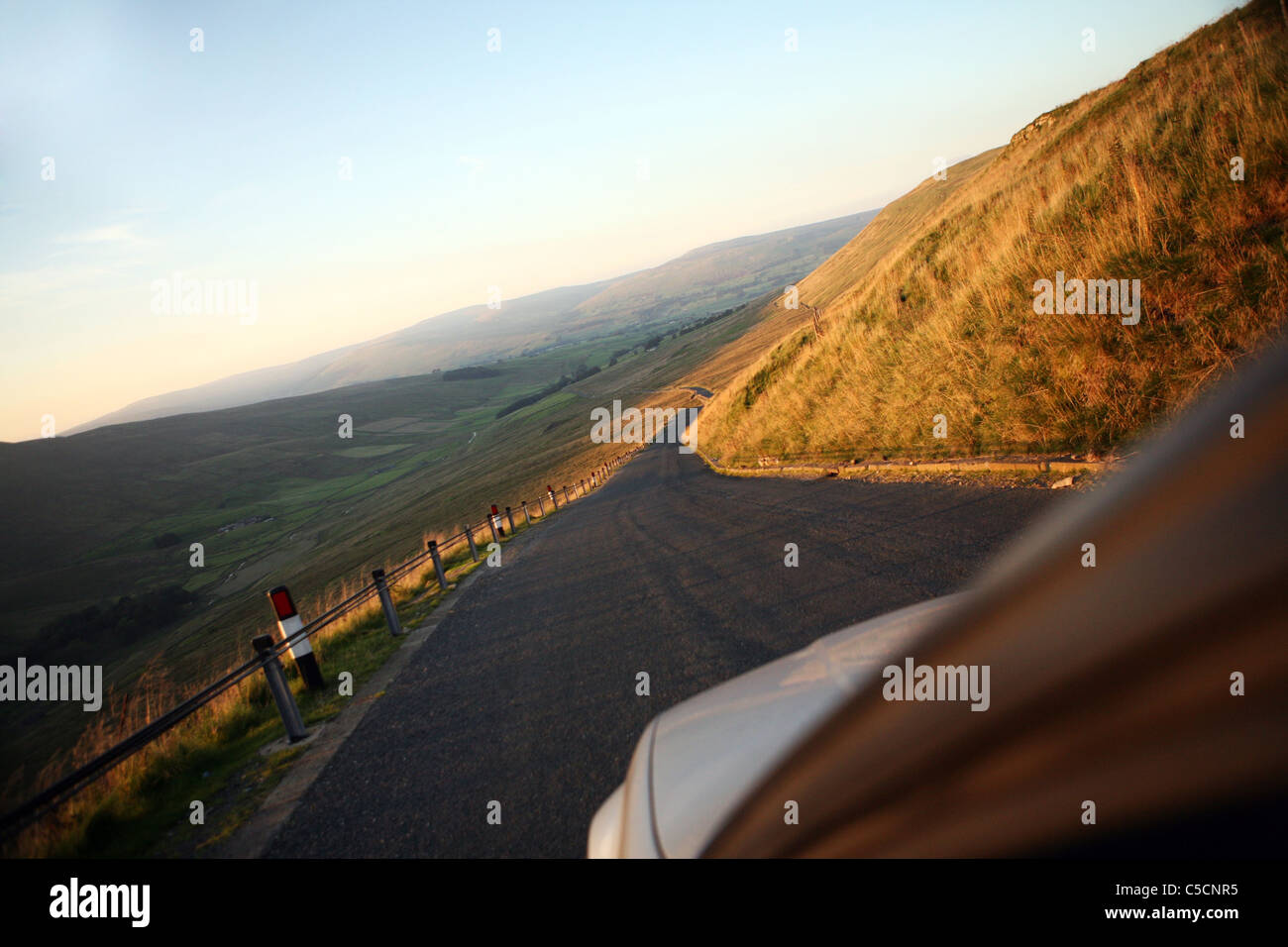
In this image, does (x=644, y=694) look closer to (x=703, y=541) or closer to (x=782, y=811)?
(x=782, y=811)

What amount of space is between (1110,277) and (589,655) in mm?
8284

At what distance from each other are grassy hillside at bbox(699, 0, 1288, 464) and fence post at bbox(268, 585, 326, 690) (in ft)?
31.7

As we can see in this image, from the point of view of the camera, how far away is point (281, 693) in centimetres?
584

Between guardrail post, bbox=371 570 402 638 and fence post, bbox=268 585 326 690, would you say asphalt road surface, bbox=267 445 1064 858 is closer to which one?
guardrail post, bbox=371 570 402 638

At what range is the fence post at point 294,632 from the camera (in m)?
7.00

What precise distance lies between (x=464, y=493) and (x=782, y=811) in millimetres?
55752

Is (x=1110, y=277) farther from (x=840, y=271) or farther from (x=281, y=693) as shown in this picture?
(x=840, y=271)

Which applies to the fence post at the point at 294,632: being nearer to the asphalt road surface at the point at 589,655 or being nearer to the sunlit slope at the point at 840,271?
the asphalt road surface at the point at 589,655

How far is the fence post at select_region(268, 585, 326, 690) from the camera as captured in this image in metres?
7.00

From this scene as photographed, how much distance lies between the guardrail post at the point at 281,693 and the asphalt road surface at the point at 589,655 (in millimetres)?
663

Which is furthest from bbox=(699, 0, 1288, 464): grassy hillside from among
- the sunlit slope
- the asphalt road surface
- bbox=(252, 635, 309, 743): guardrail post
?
the sunlit slope

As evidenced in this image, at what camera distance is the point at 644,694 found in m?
4.85

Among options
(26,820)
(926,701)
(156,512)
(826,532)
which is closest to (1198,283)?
(826,532)

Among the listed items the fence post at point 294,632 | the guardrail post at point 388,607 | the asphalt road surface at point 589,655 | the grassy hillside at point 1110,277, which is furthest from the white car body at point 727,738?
the guardrail post at point 388,607
